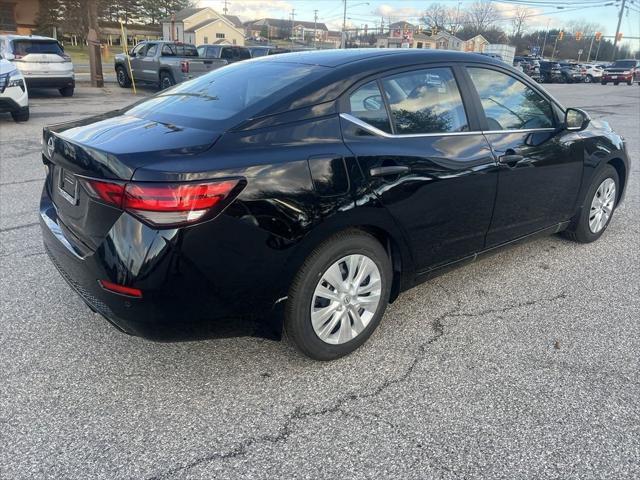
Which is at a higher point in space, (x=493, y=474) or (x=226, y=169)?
(x=226, y=169)

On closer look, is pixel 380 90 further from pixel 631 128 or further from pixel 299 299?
pixel 631 128

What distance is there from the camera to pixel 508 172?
357cm

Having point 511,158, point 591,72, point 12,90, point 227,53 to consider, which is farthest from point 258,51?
point 591,72

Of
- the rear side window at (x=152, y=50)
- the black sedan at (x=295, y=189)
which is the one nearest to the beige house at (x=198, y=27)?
the rear side window at (x=152, y=50)

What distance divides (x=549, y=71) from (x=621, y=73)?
594cm

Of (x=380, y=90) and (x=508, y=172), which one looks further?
(x=508, y=172)

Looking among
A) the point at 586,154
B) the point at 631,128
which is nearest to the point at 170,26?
the point at 631,128

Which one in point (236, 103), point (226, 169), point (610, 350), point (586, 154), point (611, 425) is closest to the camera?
point (226, 169)

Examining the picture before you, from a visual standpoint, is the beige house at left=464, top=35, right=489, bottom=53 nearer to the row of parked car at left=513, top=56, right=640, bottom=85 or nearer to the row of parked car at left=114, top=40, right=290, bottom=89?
the row of parked car at left=513, top=56, right=640, bottom=85

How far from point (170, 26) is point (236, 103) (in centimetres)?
6219

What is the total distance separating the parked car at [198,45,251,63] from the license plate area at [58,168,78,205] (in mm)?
17814

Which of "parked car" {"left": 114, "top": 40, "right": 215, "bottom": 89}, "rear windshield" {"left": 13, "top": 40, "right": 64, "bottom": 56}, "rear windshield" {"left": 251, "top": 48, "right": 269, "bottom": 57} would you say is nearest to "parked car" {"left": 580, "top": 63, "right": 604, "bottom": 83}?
"rear windshield" {"left": 251, "top": 48, "right": 269, "bottom": 57}

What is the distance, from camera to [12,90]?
10125mm

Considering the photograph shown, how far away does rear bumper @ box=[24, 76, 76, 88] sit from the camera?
14562mm
